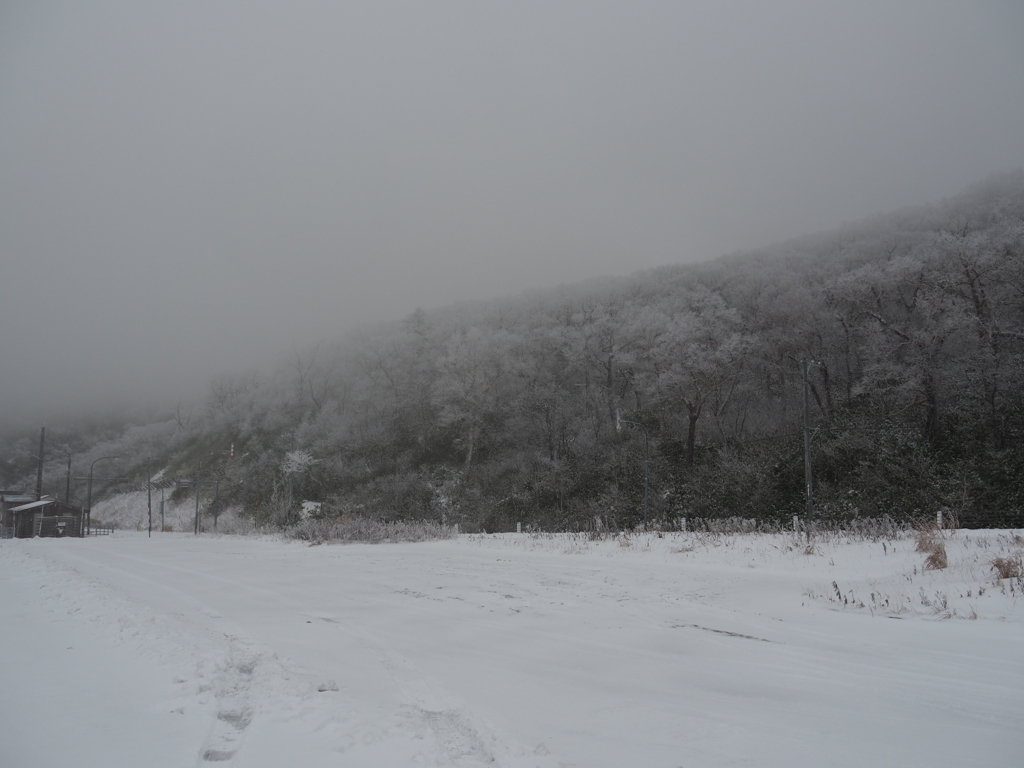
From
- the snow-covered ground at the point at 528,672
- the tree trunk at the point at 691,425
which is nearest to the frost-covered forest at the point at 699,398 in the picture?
the tree trunk at the point at 691,425

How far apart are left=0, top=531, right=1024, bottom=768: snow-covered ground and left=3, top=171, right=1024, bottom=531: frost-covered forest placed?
13.4m

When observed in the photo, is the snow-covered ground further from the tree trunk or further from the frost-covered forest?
the tree trunk

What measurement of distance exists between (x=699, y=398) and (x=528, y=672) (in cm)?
3645

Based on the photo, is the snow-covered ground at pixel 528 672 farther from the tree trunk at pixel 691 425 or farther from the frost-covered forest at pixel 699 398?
the tree trunk at pixel 691 425

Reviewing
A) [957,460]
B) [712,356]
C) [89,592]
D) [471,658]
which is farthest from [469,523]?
[471,658]

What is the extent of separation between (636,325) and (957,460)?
24.2 m

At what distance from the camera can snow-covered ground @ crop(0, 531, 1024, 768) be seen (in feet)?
10.4

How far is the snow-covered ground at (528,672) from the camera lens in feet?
10.4

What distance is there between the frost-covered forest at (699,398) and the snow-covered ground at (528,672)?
13.4 metres

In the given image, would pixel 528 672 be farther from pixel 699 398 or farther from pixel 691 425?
pixel 699 398

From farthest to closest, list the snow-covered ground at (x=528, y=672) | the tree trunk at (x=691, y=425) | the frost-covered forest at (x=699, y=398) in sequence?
the tree trunk at (x=691, y=425), the frost-covered forest at (x=699, y=398), the snow-covered ground at (x=528, y=672)

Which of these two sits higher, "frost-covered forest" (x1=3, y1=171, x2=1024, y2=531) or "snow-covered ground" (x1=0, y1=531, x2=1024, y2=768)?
"frost-covered forest" (x1=3, y1=171, x2=1024, y2=531)

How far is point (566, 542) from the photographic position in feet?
60.0

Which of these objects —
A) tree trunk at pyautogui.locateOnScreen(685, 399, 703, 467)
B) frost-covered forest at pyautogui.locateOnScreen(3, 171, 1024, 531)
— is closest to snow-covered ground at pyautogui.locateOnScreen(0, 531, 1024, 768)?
frost-covered forest at pyautogui.locateOnScreen(3, 171, 1024, 531)
